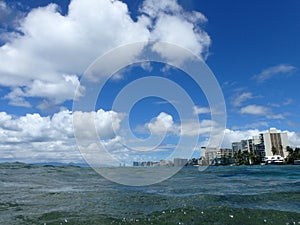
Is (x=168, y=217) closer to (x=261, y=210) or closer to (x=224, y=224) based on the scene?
(x=224, y=224)

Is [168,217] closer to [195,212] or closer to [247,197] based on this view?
[195,212]

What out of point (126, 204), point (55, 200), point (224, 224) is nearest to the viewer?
point (224, 224)

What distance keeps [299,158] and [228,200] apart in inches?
6975

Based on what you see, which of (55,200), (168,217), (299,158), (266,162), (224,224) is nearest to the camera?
(224,224)

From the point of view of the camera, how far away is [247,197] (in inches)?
621

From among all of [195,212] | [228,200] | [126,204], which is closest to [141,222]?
[195,212]

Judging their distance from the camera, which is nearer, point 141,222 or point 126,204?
point 141,222

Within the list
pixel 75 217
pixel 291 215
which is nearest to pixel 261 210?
pixel 291 215

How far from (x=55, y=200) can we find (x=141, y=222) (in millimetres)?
7325

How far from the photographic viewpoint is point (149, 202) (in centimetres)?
1445

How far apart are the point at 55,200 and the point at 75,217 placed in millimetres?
5181

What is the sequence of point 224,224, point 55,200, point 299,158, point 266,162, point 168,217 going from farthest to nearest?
point 266,162 < point 299,158 < point 55,200 < point 168,217 < point 224,224

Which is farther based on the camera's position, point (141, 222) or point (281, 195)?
point (281, 195)

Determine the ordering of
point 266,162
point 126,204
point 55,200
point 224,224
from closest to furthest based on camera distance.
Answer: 1. point 224,224
2. point 126,204
3. point 55,200
4. point 266,162
